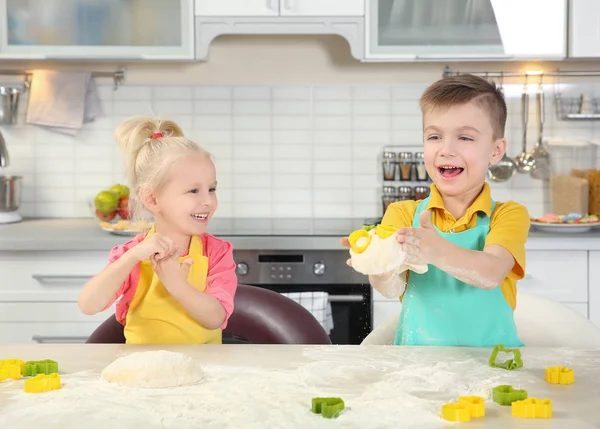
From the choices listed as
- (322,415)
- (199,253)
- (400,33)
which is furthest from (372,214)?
(322,415)

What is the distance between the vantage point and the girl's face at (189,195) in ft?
5.72

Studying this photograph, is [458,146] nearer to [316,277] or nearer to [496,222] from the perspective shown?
[496,222]

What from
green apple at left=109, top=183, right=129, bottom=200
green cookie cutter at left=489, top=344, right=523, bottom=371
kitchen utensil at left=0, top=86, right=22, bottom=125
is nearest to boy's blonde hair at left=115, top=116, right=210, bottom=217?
green cookie cutter at left=489, top=344, right=523, bottom=371

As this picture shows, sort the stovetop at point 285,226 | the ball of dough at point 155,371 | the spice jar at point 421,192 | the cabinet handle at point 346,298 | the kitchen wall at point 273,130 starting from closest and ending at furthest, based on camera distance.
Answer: the ball of dough at point 155,371
the cabinet handle at point 346,298
the stovetop at point 285,226
the spice jar at point 421,192
the kitchen wall at point 273,130

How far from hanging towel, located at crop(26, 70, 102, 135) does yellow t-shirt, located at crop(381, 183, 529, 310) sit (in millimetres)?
1956

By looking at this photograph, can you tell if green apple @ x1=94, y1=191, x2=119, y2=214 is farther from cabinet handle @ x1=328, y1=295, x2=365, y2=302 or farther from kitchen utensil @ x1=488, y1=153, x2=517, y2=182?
kitchen utensil @ x1=488, y1=153, x2=517, y2=182

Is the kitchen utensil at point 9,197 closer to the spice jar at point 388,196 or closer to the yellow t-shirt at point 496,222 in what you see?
the spice jar at point 388,196

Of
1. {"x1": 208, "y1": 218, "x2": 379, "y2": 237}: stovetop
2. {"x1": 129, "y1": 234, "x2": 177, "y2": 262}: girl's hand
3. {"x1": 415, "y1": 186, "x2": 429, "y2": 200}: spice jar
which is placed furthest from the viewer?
{"x1": 415, "y1": 186, "x2": 429, "y2": 200}: spice jar

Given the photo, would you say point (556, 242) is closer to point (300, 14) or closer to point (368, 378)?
→ point (300, 14)

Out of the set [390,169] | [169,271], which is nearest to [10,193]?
[390,169]

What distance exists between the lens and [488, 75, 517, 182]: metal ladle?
11.2 ft

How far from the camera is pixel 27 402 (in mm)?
1154

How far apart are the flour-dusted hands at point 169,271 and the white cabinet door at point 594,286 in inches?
68.6

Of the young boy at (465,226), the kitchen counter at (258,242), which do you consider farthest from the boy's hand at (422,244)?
the kitchen counter at (258,242)
